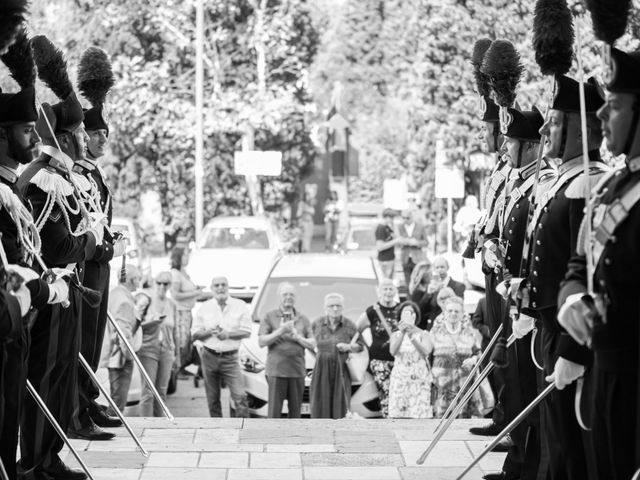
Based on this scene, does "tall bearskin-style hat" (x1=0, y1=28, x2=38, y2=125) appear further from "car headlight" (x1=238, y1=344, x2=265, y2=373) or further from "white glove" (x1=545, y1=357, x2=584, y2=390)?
"car headlight" (x1=238, y1=344, x2=265, y2=373)

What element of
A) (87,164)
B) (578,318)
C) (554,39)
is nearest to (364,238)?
(87,164)

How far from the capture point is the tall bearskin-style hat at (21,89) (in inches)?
230

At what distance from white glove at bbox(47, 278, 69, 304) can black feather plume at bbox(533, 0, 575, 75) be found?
2428 mm

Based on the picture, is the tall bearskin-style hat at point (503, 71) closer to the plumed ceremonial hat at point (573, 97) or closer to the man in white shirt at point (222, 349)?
the plumed ceremonial hat at point (573, 97)

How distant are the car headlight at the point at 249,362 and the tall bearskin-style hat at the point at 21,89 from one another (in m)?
5.77

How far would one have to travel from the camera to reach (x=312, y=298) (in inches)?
514

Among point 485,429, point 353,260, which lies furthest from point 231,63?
point 485,429

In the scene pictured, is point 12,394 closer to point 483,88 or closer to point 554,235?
point 554,235

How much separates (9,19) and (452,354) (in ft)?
21.3

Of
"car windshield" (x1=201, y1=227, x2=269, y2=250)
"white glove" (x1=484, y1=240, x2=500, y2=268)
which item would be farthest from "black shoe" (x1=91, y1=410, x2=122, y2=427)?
"car windshield" (x1=201, y1=227, x2=269, y2=250)

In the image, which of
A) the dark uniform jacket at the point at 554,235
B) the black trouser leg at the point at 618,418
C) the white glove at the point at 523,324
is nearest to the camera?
the black trouser leg at the point at 618,418

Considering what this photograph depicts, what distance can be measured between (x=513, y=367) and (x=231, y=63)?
81.0 ft

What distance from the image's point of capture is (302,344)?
11320mm

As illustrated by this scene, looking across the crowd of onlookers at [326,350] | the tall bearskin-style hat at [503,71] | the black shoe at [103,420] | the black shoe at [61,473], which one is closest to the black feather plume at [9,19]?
the black shoe at [61,473]
